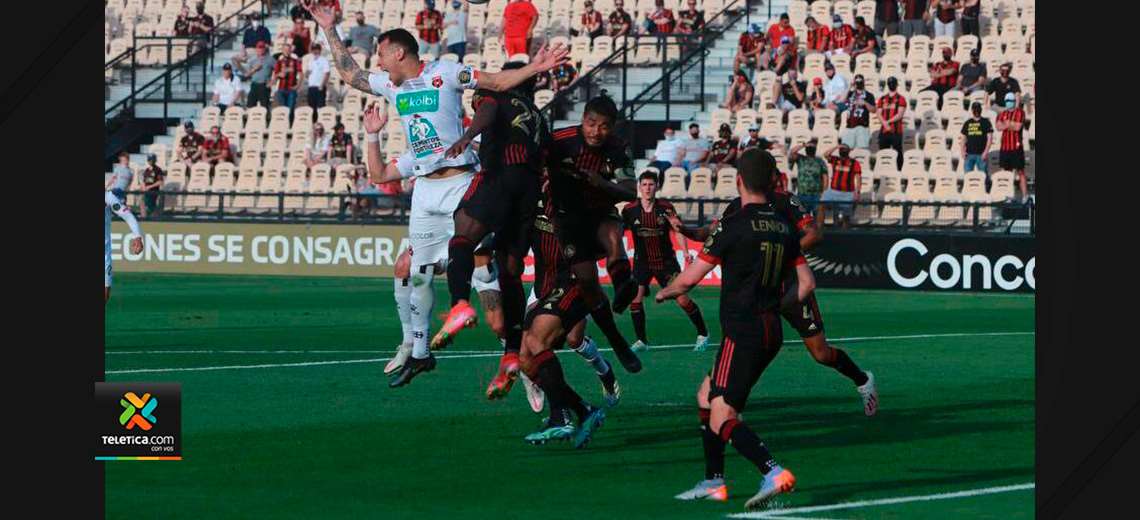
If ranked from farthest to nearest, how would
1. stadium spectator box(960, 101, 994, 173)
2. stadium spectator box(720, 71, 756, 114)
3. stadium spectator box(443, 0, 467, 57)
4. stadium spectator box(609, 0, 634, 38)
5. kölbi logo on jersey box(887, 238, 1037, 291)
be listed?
stadium spectator box(443, 0, 467, 57) < stadium spectator box(609, 0, 634, 38) < stadium spectator box(720, 71, 756, 114) < stadium spectator box(960, 101, 994, 173) < kölbi logo on jersey box(887, 238, 1037, 291)

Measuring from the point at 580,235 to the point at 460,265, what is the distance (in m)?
1.03

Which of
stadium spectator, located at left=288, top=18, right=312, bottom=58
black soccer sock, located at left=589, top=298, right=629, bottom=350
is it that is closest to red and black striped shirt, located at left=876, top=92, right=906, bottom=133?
stadium spectator, located at left=288, top=18, right=312, bottom=58

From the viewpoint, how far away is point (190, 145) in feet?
119

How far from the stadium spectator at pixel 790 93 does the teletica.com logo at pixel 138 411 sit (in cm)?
2334

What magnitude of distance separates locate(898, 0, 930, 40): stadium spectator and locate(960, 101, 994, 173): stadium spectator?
3.34m

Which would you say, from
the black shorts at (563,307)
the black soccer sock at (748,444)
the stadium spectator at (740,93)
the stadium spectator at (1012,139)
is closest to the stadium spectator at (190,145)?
the stadium spectator at (740,93)

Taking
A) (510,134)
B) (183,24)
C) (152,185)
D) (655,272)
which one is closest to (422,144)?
(510,134)

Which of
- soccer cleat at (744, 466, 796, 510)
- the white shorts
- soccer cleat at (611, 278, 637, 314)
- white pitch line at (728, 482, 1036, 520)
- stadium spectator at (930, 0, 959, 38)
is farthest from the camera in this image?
stadium spectator at (930, 0, 959, 38)

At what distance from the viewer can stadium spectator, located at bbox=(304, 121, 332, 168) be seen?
116ft

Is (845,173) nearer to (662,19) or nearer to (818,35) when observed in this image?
(818,35)

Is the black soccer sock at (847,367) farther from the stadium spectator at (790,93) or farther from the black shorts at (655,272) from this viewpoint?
the stadium spectator at (790,93)

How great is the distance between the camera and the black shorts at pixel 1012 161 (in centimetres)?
2881

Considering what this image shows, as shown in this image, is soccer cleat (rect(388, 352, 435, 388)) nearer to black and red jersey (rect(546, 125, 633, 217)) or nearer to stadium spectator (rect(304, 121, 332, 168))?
black and red jersey (rect(546, 125, 633, 217))

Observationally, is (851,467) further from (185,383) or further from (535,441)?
(185,383)
